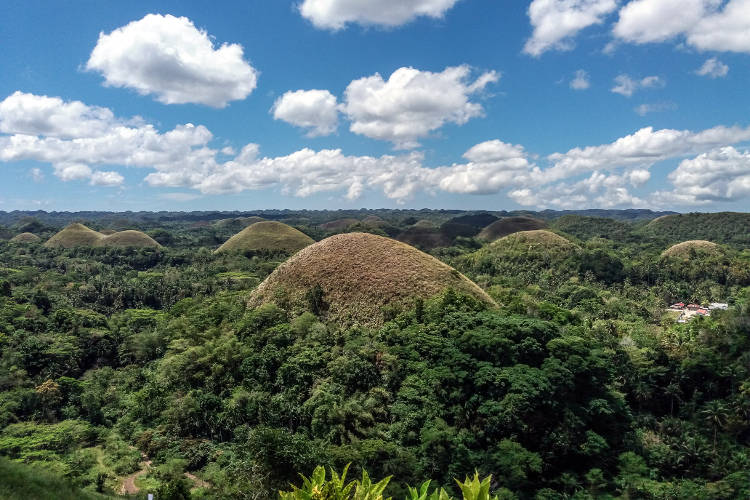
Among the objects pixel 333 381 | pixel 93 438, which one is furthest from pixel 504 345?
pixel 93 438

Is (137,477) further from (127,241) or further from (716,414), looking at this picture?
(127,241)

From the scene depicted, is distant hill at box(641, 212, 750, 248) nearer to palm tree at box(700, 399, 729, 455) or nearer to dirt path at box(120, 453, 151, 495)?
palm tree at box(700, 399, 729, 455)

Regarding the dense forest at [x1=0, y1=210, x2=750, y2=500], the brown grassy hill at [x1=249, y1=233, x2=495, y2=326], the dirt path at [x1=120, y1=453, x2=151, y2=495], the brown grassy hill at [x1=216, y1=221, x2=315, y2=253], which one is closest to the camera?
the dense forest at [x1=0, y1=210, x2=750, y2=500]

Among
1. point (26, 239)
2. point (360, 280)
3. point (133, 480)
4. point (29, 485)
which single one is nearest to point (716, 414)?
point (360, 280)

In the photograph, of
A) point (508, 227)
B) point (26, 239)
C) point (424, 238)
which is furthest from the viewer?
point (508, 227)

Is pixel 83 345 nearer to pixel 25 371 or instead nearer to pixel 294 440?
pixel 25 371

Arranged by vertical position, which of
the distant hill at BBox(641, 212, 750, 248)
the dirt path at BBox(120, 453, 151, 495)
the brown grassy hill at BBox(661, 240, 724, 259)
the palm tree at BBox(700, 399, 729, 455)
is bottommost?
the dirt path at BBox(120, 453, 151, 495)

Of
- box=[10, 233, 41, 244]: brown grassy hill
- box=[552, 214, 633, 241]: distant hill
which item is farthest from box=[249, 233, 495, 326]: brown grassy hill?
box=[552, 214, 633, 241]: distant hill
